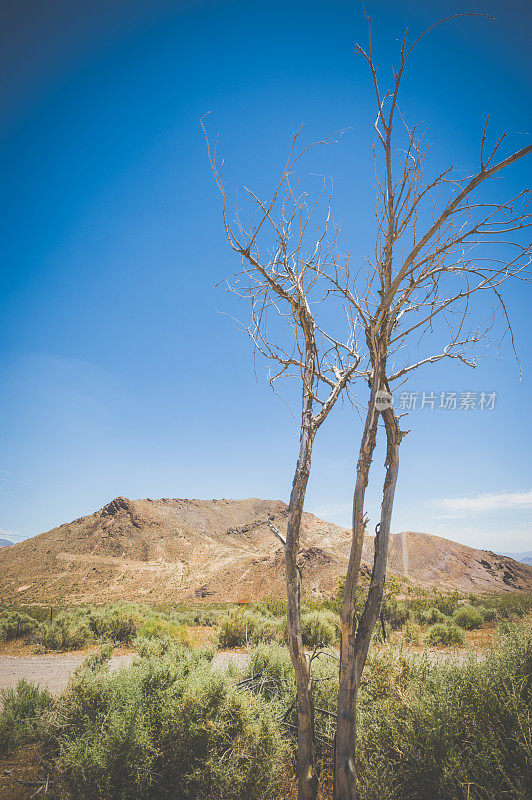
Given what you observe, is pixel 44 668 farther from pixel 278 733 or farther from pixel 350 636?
pixel 350 636

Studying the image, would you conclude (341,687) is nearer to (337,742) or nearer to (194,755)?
(337,742)

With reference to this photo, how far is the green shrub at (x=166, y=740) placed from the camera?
3.08 metres

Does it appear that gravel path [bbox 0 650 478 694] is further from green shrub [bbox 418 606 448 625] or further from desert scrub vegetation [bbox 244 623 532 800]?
green shrub [bbox 418 606 448 625]

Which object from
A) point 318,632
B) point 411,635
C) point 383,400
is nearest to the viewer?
point 383,400

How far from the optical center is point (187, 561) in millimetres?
54188

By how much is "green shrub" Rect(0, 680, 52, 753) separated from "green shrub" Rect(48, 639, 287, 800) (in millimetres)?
615

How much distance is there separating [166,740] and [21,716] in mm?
2723

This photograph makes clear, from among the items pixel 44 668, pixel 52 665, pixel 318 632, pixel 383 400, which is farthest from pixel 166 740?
pixel 52 665

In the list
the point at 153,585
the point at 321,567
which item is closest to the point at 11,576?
the point at 153,585

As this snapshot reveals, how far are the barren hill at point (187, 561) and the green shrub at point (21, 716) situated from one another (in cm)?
3357

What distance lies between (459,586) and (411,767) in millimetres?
50060

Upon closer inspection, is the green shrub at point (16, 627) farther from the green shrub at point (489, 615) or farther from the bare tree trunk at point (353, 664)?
the green shrub at point (489, 615)

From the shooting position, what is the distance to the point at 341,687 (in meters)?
2.51

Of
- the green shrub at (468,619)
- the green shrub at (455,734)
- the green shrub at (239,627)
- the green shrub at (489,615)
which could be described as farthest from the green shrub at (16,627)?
the green shrub at (489,615)
